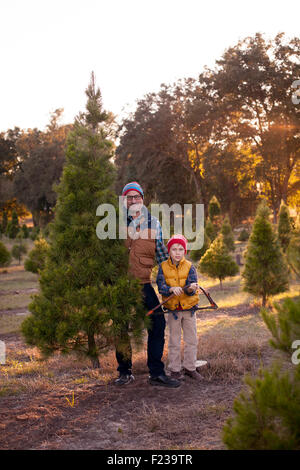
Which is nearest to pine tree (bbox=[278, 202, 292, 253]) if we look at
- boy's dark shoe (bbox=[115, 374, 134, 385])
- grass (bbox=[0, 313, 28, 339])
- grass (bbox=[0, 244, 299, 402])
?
grass (bbox=[0, 244, 299, 402])

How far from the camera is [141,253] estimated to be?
4746mm

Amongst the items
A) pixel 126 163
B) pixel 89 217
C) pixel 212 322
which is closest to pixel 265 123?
pixel 126 163

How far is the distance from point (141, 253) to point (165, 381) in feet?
4.52

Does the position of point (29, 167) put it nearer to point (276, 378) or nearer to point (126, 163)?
point (126, 163)

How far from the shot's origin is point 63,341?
4461 mm

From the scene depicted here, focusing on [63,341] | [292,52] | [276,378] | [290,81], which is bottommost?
[63,341]

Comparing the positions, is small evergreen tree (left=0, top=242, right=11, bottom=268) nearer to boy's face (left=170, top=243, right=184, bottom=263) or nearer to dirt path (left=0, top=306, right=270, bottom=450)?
dirt path (left=0, top=306, right=270, bottom=450)

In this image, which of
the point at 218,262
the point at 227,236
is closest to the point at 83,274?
the point at 218,262

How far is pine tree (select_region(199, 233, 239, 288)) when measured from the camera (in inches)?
548

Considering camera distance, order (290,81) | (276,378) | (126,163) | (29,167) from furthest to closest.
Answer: (29,167) → (126,163) → (290,81) → (276,378)

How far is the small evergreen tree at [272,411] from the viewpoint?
2.22 meters

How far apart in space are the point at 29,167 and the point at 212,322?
132 ft

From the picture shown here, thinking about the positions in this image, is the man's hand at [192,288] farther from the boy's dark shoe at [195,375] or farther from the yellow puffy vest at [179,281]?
the boy's dark shoe at [195,375]

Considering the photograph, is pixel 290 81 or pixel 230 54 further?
pixel 230 54
